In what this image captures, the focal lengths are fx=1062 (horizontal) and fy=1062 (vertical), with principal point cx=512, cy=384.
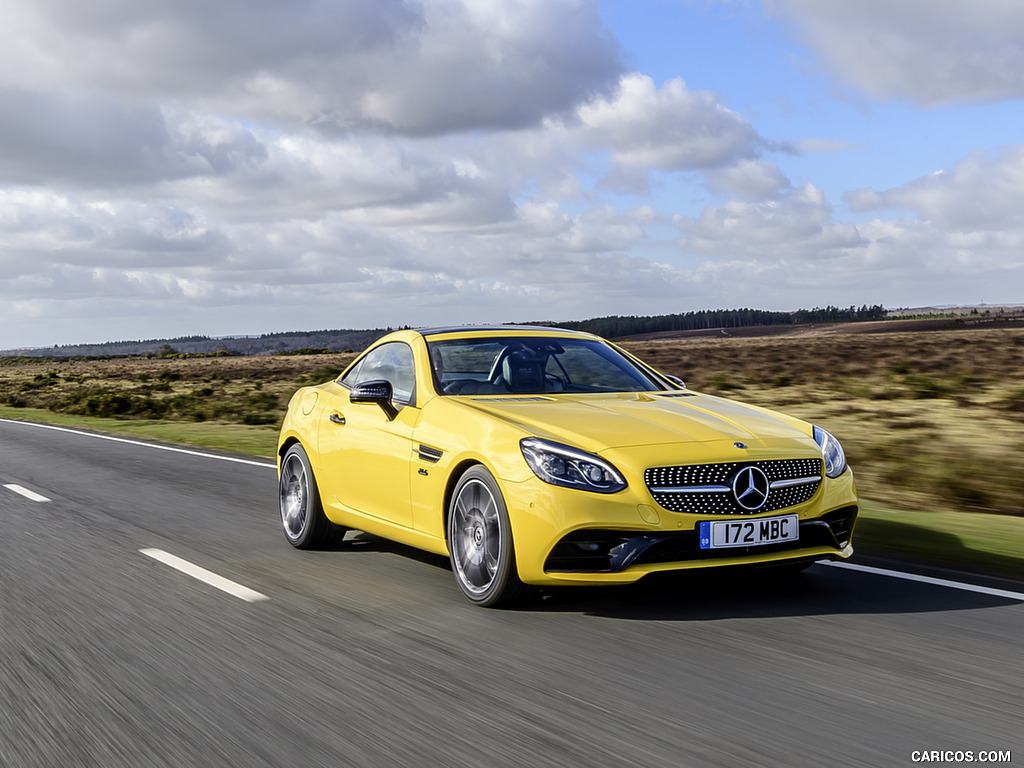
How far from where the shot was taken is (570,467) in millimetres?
5188

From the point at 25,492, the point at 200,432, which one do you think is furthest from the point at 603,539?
the point at 200,432

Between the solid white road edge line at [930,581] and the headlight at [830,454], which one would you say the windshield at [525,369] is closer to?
the headlight at [830,454]

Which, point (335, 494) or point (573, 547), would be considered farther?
point (335, 494)

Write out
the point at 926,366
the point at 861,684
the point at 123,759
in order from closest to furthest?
the point at 123,759 → the point at 861,684 → the point at 926,366

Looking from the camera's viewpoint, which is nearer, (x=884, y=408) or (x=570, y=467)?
(x=570, y=467)

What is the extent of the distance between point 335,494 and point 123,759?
12.1ft

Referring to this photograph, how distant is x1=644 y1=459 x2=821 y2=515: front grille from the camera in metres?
5.12

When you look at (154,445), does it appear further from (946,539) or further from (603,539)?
(603,539)

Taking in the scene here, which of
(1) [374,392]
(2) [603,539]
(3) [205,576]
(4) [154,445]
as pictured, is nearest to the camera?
(2) [603,539]

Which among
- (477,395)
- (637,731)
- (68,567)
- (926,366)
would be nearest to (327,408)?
(477,395)

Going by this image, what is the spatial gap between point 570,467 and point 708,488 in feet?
2.23

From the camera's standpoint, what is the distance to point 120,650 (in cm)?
489

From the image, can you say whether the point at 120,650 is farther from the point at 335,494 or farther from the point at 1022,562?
the point at 1022,562

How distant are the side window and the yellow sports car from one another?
0.02 metres
